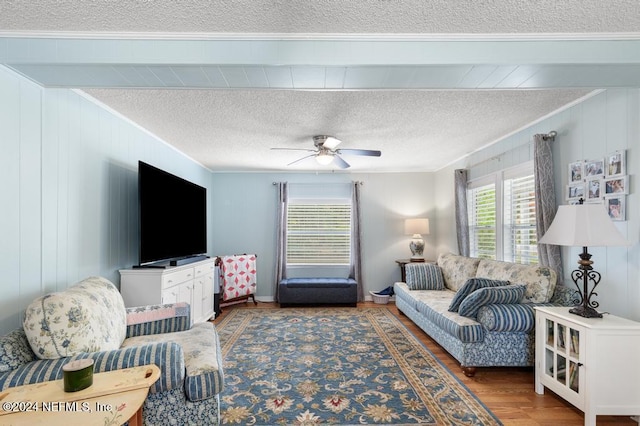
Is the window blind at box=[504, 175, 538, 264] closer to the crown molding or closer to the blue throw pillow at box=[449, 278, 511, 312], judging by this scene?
the blue throw pillow at box=[449, 278, 511, 312]

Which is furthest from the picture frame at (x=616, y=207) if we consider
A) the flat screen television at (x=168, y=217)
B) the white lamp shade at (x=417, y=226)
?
the flat screen television at (x=168, y=217)

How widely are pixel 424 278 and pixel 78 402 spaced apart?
430 centimetres

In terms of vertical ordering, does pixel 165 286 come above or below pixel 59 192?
below

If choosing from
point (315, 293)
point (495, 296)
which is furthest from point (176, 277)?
Answer: point (495, 296)

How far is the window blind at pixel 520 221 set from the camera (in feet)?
12.3

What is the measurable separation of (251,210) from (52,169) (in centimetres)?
398

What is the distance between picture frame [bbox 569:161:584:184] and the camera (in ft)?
9.81

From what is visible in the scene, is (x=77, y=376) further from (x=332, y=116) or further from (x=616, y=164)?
(x=616, y=164)

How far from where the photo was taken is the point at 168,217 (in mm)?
3834

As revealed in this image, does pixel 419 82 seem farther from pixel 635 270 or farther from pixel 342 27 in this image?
pixel 635 270

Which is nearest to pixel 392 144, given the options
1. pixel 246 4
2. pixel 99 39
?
pixel 246 4

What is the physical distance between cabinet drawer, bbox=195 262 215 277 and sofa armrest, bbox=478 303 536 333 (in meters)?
3.35

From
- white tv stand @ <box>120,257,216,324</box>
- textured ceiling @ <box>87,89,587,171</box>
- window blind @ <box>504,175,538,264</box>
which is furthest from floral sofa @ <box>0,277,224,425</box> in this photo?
window blind @ <box>504,175,538,264</box>

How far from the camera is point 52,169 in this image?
2514 mm
